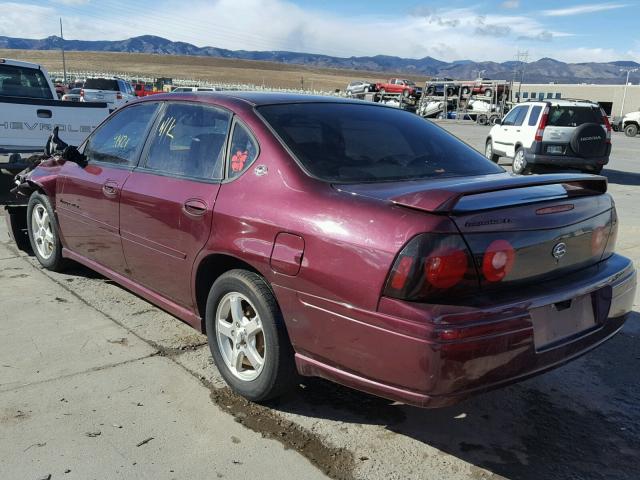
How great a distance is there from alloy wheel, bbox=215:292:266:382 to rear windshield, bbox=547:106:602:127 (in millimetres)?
11237

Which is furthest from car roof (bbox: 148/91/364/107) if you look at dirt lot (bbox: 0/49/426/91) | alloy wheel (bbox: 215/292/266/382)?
dirt lot (bbox: 0/49/426/91)

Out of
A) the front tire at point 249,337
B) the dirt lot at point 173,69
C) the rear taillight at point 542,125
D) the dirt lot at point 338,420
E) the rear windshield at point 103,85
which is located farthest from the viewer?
the dirt lot at point 173,69

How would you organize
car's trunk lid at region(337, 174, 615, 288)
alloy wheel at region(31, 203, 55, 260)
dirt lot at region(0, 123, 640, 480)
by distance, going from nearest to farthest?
1. car's trunk lid at region(337, 174, 615, 288)
2. dirt lot at region(0, 123, 640, 480)
3. alloy wheel at region(31, 203, 55, 260)

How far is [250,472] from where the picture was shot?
262 cm

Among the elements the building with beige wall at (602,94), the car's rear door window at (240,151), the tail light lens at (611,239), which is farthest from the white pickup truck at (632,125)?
the car's rear door window at (240,151)

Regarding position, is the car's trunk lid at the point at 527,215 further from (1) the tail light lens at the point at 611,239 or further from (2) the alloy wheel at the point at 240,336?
(2) the alloy wheel at the point at 240,336

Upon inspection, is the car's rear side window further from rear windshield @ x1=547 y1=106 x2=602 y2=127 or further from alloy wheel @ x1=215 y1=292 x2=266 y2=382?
alloy wheel @ x1=215 y1=292 x2=266 y2=382

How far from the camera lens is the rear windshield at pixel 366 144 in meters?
3.12

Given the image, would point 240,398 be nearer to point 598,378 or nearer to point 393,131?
point 393,131

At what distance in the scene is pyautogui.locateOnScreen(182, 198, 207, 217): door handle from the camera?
3.28 metres

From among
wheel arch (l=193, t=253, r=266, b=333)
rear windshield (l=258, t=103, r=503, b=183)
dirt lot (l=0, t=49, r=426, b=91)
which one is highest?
→ dirt lot (l=0, t=49, r=426, b=91)

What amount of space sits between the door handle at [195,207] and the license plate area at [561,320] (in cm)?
179

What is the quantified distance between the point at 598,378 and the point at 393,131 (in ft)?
6.46

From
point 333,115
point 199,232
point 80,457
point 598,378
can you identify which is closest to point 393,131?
point 333,115
